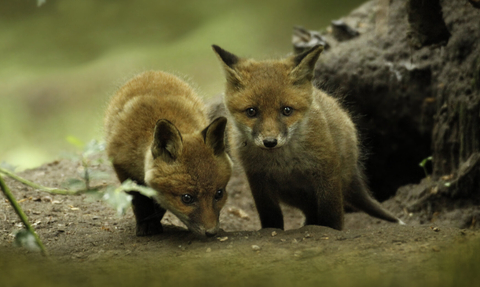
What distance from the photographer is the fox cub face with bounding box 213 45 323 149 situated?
376 cm

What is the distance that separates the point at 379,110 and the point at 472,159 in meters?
2.00

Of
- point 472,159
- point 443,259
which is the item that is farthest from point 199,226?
point 472,159

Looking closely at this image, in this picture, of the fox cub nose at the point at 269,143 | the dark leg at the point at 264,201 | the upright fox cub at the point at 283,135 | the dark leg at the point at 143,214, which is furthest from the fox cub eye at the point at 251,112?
the dark leg at the point at 143,214

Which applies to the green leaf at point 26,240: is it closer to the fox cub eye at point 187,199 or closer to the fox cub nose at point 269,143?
the fox cub eye at point 187,199

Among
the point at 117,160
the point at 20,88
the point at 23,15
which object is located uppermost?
the point at 23,15

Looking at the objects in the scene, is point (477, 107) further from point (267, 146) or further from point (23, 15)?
point (23, 15)

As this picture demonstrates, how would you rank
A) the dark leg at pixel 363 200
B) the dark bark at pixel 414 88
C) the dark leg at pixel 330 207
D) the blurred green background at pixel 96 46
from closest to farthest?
the dark leg at pixel 330 207 → the dark bark at pixel 414 88 → the dark leg at pixel 363 200 → the blurred green background at pixel 96 46

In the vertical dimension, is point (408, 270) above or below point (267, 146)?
below

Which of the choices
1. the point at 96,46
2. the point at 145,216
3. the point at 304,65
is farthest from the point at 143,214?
the point at 96,46

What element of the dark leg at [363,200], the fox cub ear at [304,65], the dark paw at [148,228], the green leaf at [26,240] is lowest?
the dark leg at [363,200]

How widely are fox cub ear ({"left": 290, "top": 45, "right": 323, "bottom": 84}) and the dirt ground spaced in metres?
1.29

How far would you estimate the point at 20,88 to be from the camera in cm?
880

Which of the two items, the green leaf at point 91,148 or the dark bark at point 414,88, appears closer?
the green leaf at point 91,148

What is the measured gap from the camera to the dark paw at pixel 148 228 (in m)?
3.88
